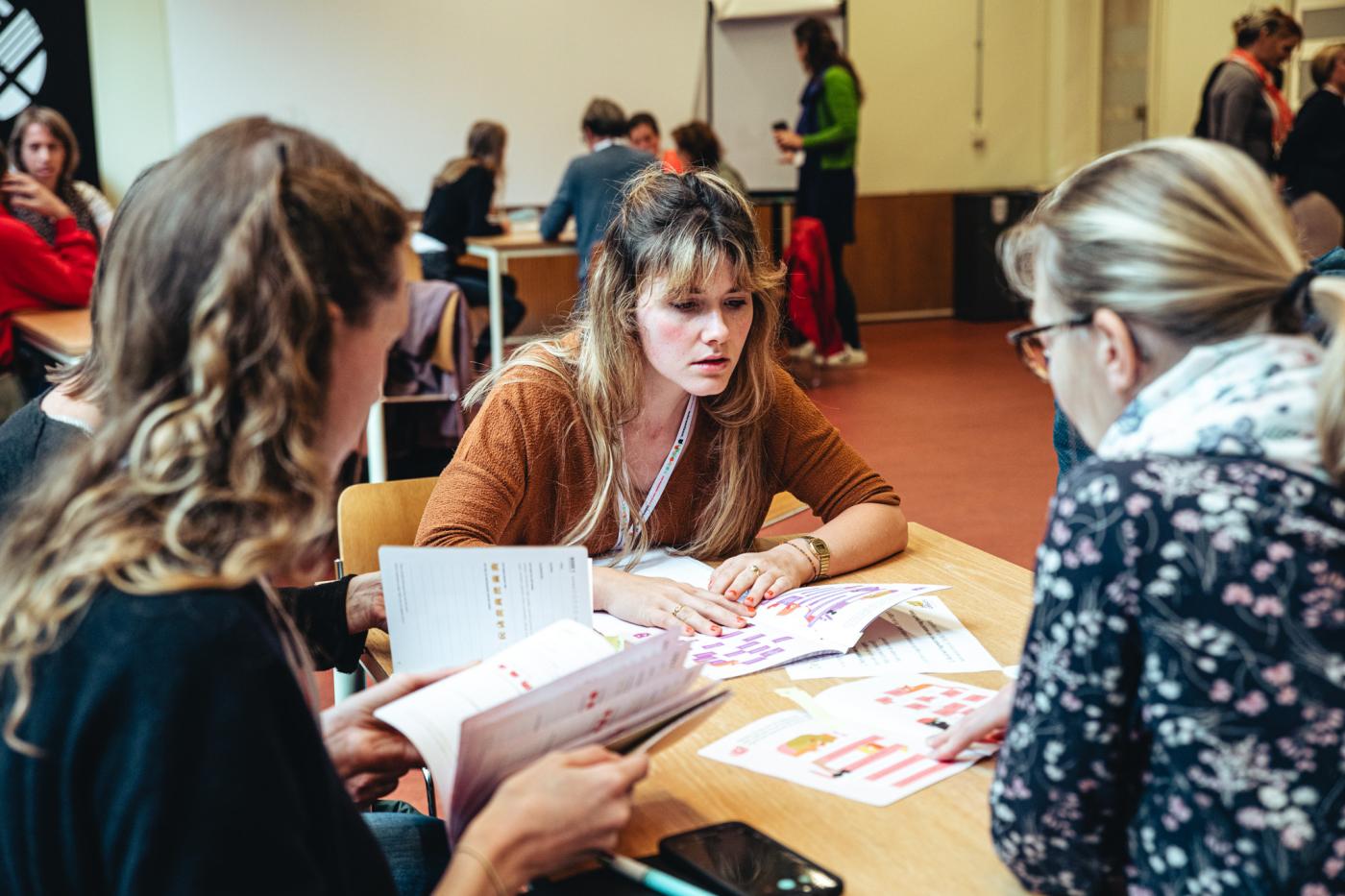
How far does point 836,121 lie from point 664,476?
5.84 meters

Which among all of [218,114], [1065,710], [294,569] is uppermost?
[218,114]

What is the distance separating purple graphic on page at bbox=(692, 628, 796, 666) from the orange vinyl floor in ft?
4.21

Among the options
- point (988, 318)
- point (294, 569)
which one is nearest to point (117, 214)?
point (294, 569)

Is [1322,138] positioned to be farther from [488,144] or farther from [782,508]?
[782,508]

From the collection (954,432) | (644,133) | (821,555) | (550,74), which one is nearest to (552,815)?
(821,555)

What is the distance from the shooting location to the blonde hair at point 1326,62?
600 centimetres

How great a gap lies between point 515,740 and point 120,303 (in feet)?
1.47

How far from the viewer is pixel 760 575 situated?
1.75m

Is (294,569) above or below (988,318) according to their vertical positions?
above

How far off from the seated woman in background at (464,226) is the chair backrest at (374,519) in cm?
453

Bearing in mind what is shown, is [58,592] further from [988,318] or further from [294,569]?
[988,318]

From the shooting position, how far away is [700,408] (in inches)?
82.0

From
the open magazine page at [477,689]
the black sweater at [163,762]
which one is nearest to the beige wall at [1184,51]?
the open magazine page at [477,689]

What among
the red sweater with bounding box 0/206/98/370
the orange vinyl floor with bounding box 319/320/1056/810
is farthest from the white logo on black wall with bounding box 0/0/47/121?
the orange vinyl floor with bounding box 319/320/1056/810
